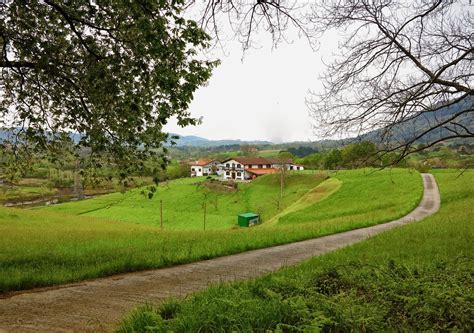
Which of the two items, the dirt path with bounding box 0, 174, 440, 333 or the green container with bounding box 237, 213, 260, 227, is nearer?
the dirt path with bounding box 0, 174, 440, 333

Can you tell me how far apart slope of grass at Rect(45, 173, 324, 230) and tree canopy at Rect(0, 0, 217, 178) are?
158 feet

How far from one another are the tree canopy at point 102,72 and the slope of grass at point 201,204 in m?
48.2

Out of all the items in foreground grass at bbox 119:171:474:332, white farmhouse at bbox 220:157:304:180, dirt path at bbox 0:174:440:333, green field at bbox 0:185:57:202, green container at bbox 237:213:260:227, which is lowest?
green container at bbox 237:213:260:227

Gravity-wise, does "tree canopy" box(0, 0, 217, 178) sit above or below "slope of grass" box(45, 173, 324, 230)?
above

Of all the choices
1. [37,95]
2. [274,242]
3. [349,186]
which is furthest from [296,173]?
[37,95]

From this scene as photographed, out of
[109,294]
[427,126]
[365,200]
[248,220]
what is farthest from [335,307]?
[248,220]

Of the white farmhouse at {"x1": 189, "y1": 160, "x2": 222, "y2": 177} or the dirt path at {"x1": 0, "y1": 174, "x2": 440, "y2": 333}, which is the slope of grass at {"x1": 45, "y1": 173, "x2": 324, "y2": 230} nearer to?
the white farmhouse at {"x1": 189, "y1": 160, "x2": 222, "y2": 177}

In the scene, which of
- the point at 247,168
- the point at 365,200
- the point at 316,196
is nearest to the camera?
the point at 365,200

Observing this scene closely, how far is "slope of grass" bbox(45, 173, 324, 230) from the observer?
217 ft

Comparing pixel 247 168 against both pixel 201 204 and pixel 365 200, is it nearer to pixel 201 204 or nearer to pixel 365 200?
pixel 201 204

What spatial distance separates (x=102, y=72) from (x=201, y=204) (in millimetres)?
65423

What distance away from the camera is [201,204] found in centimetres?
7425

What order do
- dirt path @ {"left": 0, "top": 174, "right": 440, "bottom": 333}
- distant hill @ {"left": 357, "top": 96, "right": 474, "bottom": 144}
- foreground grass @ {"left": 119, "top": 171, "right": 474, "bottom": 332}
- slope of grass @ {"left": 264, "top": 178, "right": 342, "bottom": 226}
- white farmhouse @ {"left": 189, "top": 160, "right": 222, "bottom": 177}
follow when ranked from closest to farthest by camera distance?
foreground grass @ {"left": 119, "top": 171, "right": 474, "bottom": 332} → dirt path @ {"left": 0, "top": 174, "right": 440, "bottom": 333} → distant hill @ {"left": 357, "top": 96, "right": 474, "bottom": 144} → slope of grass @ {"left": 264, "top": 178, "right": 342, "bottom": 226} → white farmhouse @ {"left": 189, "top": 160, "right": 222, "bottom": 177}

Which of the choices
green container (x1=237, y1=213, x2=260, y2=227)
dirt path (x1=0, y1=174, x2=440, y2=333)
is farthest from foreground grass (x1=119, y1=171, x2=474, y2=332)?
green container (x1=237, y1=213, x2=260, y2=227)
